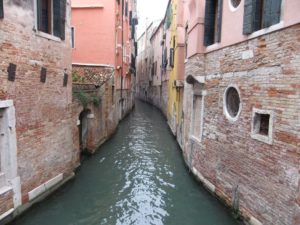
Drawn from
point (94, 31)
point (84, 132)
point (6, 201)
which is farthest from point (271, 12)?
point (94, 31)

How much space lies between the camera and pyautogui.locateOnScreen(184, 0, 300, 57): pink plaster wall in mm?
4828

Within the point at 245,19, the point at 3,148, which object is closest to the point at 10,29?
the point at 3,148

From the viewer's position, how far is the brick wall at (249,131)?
4930 mm

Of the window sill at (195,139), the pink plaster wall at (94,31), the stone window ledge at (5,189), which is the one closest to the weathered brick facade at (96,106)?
the pink plaster wall at (94,31)

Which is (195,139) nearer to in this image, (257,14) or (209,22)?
(209,22)

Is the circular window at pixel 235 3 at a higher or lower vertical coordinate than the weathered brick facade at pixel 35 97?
higher

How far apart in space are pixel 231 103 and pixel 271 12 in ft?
7.98

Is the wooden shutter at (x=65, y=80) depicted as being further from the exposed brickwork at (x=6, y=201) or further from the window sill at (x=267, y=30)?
the window sill at (x=267, y=30)

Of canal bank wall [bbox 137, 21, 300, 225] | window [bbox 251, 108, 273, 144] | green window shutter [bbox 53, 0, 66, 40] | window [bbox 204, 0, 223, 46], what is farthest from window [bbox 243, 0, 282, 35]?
green window shutter [bbox 53, 0, 66, 40]

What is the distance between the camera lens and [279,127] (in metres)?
5.22

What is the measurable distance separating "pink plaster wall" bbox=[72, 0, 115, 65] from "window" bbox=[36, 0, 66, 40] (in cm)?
815

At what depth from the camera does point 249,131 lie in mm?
6199

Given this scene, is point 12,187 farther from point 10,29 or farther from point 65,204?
point 10,29

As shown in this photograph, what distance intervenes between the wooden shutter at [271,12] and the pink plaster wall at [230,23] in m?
0.13
